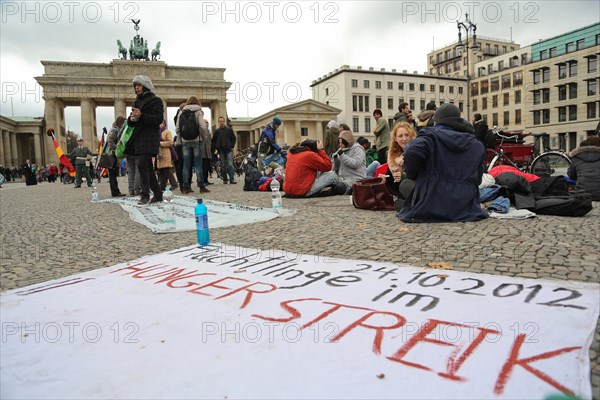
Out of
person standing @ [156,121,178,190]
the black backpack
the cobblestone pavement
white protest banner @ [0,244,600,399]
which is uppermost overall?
the black backpack

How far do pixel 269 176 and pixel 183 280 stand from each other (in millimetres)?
7650

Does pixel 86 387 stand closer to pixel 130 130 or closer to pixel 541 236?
pixel 541 236

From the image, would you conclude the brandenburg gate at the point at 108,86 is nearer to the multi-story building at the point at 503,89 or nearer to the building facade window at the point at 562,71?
the multi-story building at the point at 503,89

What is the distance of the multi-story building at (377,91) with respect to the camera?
69062 millimetres

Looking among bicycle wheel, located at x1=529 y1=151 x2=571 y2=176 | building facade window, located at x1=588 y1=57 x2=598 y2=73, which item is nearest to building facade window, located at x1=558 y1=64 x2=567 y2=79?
building facade window, located at x1=588 y1=57 x2=598 y2=73

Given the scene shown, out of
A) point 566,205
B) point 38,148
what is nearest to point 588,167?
point 566,205

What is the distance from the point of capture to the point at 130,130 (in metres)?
6.72

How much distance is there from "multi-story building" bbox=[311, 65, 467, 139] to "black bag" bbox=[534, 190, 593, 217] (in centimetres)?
6334

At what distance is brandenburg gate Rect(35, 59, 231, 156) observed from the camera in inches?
1766

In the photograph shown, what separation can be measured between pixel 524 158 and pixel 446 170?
7.19 meters

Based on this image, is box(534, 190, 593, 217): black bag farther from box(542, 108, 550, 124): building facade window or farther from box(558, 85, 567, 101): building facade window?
box(542, 108, 550, 124): building facade window

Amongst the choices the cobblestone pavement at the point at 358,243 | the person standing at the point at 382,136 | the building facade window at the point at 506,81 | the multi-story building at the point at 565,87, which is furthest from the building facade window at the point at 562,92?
the cobblestone pavement at the point at 358,243

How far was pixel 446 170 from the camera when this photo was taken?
4.17 m

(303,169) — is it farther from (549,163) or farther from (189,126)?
(549,163)
